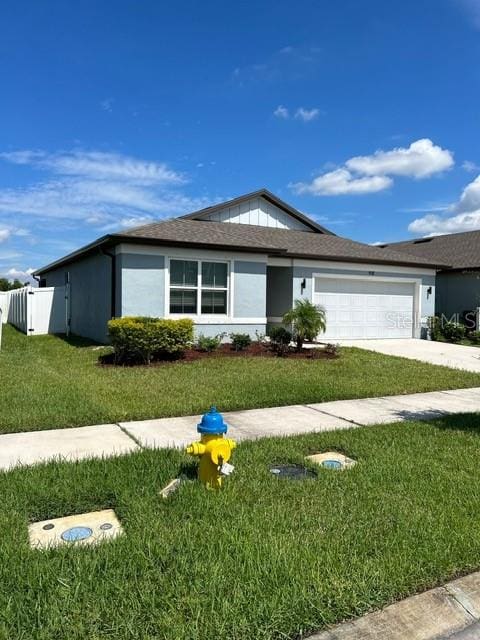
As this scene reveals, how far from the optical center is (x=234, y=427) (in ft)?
20.9

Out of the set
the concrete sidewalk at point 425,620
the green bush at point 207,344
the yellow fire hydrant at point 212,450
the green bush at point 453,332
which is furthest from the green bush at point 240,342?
the concrete sidewalk at point 425,620

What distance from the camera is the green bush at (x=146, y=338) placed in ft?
36.9

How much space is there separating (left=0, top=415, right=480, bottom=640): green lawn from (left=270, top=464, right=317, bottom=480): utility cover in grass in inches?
4.6

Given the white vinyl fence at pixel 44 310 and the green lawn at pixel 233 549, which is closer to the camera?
the green lawn at pixel 233 549

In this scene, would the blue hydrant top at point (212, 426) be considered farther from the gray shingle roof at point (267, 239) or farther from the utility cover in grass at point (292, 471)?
the gray shingle roof at point (267, 239)

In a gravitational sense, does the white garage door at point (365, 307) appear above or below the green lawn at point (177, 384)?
above

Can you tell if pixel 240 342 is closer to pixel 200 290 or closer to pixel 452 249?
pixel 200 290

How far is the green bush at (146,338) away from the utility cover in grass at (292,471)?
698cm

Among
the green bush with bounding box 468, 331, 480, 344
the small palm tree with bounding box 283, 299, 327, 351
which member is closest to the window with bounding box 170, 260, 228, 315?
the small palm tree with bounding box 283, 299, 327, 351

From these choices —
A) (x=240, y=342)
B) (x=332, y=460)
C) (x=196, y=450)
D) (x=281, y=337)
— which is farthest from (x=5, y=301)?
(x=196, y=450)

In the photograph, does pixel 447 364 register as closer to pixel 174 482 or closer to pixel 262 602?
pixel 174 482

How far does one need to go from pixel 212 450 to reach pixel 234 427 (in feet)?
7.83

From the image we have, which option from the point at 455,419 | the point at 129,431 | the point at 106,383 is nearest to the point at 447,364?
the point at 455,419

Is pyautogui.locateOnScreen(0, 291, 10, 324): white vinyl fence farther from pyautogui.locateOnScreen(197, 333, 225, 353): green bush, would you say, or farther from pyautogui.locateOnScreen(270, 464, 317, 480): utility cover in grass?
pyautogui.locateOnScreen(270, 464, 317, 480): utility cover in grass
